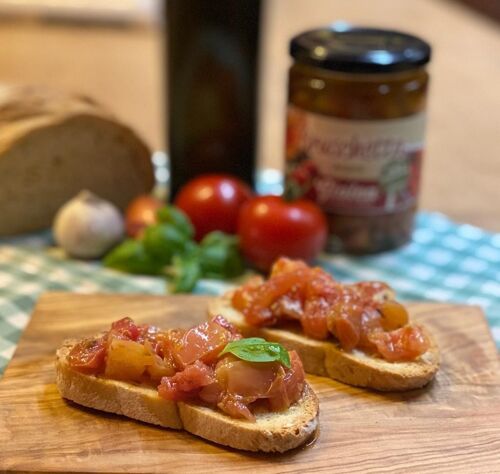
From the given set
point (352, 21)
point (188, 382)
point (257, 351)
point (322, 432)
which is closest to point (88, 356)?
point (188, 382)

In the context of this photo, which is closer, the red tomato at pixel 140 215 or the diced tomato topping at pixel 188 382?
the diced tomato topping at pixel 188 382

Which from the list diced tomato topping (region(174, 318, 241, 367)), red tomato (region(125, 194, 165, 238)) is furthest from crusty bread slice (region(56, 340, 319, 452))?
red tomato (region(125, 194, 165, 238))

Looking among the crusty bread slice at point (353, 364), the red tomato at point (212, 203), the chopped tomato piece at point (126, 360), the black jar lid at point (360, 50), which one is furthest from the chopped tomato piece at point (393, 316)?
the red tomato at point (212, 203)

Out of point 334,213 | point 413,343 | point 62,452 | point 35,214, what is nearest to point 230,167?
point 334,213

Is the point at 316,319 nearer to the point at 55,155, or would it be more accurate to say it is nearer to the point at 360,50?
the point at 360,50

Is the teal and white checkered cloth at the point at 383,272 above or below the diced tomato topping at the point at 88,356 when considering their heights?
below

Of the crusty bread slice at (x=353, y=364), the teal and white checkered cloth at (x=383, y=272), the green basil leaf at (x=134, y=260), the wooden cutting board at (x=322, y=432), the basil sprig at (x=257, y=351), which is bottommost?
the teal and white checkered cloth at (x=383, y=272)

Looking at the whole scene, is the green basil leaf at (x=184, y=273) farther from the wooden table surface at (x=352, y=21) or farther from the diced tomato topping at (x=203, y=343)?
the wooden table surface at (x=352, y=21)

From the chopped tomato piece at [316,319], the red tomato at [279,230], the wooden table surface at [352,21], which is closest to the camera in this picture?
the chopped tomato piece at [316,319]
